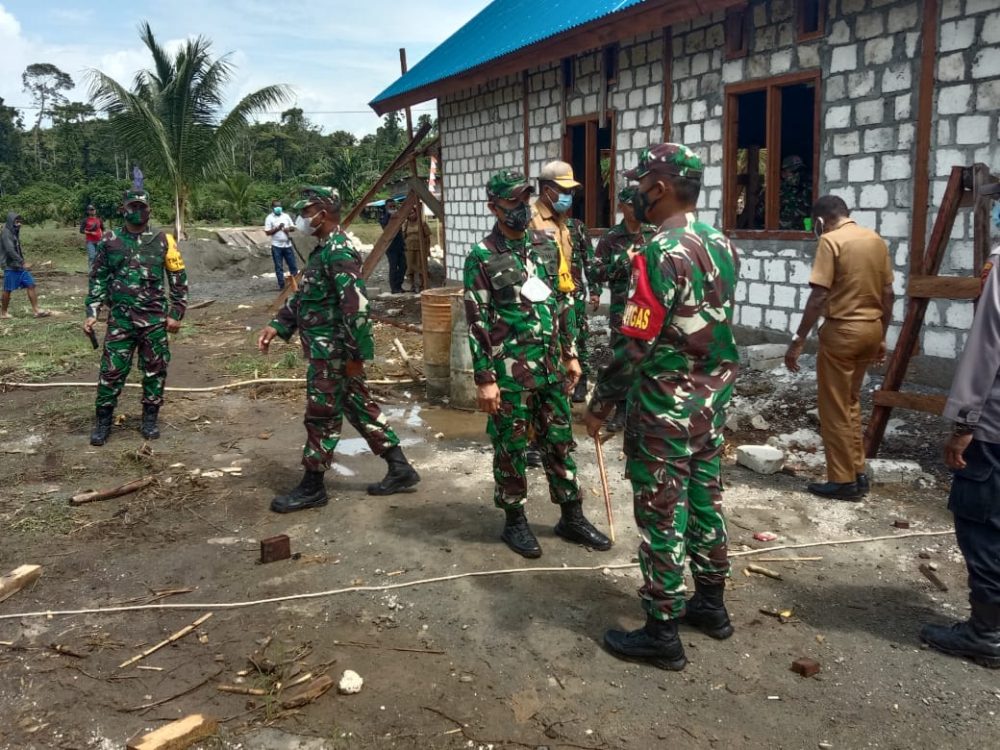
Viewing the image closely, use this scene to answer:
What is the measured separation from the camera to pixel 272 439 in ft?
21.4

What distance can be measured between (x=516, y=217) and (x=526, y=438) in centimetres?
115

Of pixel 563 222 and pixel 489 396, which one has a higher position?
pixel 563 222

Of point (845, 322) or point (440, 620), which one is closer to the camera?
point (440, 620)

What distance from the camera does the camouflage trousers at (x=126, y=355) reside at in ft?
20.3

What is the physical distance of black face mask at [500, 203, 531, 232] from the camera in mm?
4031

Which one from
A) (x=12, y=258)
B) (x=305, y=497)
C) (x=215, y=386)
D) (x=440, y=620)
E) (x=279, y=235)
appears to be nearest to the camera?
(x=440, y=620)

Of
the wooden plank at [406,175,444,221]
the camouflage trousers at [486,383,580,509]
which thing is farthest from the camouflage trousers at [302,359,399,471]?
the wooden plank at [406,175,444,221]

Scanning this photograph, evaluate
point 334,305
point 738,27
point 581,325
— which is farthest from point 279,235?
point 334,305

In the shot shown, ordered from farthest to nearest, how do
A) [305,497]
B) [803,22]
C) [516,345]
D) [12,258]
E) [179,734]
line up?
[12,258] → [803,22] → [305,497] → [516,345] → [179,734]

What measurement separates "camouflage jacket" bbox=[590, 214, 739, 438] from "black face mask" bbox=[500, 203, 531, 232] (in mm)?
1208

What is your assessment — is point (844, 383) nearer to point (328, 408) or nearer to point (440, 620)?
point (440, 620)

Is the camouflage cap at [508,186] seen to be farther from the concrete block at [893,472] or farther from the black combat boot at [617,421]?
the concrete block at [893,472]

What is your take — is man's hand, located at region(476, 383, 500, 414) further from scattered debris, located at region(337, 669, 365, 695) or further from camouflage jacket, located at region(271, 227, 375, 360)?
scattered debris, located at region(337, 669, 365, 695)

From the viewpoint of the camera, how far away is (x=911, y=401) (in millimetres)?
5086
